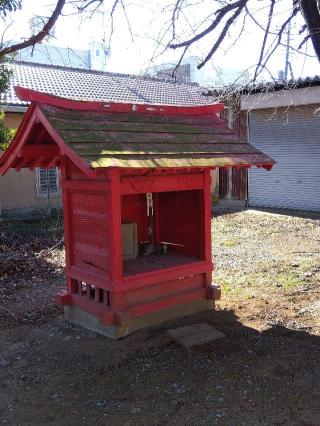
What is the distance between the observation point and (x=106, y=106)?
210 inches

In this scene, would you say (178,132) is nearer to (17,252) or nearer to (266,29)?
(266,29)

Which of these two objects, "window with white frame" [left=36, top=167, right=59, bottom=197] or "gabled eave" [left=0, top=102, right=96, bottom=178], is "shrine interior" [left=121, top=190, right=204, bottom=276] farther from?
"window with white frame" [left=36, top=167, right=59, bottom=197]

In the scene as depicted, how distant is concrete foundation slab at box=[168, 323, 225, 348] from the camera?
16.1 ft

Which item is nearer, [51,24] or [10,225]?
[51,24]

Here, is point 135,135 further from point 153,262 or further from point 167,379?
point 167,379

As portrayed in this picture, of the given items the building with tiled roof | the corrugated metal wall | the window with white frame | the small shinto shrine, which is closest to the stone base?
the small shinto shrine

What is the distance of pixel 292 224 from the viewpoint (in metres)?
12.8

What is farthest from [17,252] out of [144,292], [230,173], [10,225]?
[230,173]

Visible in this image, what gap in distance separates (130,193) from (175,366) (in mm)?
1723

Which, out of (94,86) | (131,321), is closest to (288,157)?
(94,86)

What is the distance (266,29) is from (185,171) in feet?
6.92

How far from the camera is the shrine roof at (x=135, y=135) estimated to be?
14.8 ft

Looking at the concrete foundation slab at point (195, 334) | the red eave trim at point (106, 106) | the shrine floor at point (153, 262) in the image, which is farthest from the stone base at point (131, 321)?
the red eave trim at point (106, 106)

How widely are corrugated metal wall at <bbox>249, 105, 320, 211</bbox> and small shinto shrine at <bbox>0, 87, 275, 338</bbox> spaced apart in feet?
31.2
